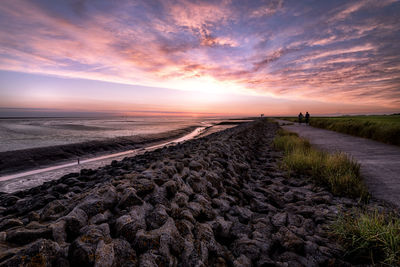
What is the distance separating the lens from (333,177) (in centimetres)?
469

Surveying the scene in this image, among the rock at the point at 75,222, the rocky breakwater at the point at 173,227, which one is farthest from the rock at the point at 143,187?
the rock at the point at 75,222

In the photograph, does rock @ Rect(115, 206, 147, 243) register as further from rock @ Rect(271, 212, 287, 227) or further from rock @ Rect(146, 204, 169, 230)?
rock @ Rect(271, 212, 287, 227)

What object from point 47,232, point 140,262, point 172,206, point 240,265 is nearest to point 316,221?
point 240,265

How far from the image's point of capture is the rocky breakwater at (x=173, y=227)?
1820 mm

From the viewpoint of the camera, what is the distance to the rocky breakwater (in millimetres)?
1820

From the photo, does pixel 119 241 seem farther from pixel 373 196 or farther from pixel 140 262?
pixel 373 196

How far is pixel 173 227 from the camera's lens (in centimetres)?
228

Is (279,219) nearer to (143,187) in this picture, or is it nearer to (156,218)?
(156,218)

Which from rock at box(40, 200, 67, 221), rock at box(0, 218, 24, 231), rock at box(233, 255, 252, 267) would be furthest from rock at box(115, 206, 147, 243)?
rock at box(0, 218, 24, 231)

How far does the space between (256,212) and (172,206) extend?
181 centimetres

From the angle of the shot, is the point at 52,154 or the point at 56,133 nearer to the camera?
the point at 52,154

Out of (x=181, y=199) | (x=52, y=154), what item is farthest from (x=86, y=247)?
(x=52, y=154)

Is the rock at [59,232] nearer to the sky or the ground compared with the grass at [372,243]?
nearer to the sky

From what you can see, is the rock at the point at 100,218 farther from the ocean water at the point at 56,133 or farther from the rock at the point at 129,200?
the ocean water at the point at 56,133
